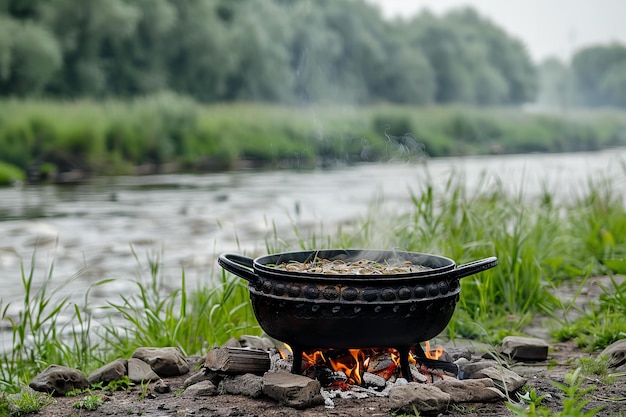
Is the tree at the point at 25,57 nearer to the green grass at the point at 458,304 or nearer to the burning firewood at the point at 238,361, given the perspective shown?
the green grass at the point at 458,304

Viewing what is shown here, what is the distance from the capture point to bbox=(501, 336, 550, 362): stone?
13.3 feet

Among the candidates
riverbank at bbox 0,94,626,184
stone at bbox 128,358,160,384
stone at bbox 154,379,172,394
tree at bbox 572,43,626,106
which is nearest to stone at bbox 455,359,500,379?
stone at bbox 154,379,172,394

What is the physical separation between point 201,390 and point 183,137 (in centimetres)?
2492

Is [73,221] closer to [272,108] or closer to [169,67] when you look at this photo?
[272,108]

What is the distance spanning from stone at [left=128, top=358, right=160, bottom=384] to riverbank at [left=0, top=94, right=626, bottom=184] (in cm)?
1210

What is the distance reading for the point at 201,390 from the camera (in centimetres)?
334

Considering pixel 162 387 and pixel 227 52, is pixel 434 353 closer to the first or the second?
pixel 162 387

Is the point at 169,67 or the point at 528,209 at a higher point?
the point at 169,67

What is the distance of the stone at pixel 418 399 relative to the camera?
2.97 meters

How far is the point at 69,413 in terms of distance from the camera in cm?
321

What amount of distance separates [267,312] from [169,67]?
39.3 m

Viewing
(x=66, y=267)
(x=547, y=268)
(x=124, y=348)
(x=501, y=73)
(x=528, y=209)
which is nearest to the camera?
(x=124, y=348)

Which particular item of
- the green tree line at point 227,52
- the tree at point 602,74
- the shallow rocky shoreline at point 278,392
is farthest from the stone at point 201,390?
the tree at point 602,74

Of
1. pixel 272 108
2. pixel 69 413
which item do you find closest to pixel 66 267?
pixel 69 413
